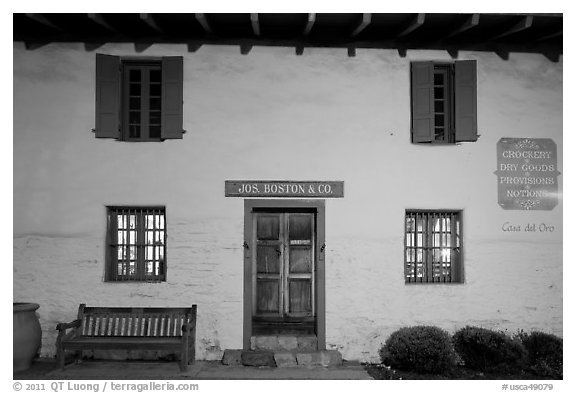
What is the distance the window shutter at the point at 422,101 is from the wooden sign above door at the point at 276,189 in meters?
1.84

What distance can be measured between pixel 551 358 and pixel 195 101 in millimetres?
7009

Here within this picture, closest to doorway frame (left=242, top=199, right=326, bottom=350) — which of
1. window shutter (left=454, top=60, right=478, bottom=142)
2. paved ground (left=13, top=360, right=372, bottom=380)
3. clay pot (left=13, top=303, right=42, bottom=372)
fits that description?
paved ground (left=13, top=360, right=372, bottom=380)

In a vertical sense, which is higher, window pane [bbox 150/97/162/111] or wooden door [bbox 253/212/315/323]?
window pane [bbox 150/97/162/111]

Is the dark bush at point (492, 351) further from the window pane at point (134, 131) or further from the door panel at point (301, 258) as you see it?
the window pane at point (134, 131)

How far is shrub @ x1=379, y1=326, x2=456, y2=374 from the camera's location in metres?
7.71

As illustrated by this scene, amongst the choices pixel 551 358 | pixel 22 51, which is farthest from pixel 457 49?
pixel 22 51

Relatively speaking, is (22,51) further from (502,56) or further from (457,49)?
(502,56)

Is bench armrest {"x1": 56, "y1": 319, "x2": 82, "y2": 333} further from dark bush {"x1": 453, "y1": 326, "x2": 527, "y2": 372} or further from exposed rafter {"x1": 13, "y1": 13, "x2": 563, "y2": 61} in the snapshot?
dark bush {"x1": 453, "y1": 326, "x2": 527, "y2": 372}

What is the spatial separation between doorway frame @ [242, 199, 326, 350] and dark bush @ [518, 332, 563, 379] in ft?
10.8

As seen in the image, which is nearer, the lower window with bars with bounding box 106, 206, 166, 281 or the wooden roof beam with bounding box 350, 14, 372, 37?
the wooden roof beam with bounding box 350, 14, 372, 37

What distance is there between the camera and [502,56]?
9.03m

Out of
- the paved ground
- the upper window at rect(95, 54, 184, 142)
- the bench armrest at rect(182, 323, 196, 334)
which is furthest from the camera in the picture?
the upper window at rect(95, 54, 184, 142)

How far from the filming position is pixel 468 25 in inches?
323

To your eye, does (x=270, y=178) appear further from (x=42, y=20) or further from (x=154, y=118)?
(x=42, y=20)
